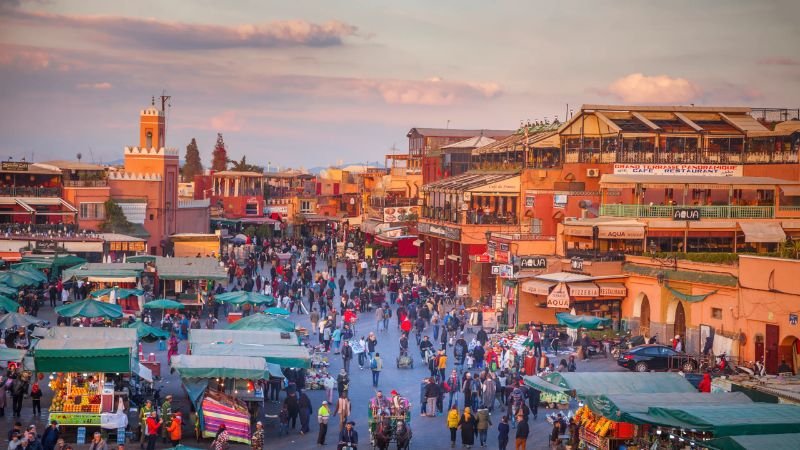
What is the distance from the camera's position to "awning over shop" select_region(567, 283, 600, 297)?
3834cm

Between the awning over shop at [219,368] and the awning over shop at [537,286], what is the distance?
49.5 ft

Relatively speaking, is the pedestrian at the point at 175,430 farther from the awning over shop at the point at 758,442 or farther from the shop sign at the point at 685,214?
the shop sign at the point at 685,214

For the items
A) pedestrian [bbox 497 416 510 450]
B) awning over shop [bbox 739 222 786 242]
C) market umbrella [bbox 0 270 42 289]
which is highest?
awning over shop [bbox 739 222 786 242]

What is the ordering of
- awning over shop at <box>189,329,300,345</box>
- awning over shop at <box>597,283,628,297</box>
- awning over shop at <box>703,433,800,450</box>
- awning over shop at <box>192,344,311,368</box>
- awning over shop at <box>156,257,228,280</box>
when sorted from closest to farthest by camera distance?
awning over shop at <box>703,433,800,450</box>, awning over shop at <box>192,344,311,368</box>, awning over shop at <box>189,329,300,345</box>, awning over shop at <box>597,283,628,297</box>, awning over shop at <box>156,257,228,280</box>

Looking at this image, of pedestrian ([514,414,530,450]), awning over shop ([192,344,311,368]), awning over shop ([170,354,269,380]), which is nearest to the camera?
pedestrian ([514,414,530,450])

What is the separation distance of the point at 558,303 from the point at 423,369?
5.83m

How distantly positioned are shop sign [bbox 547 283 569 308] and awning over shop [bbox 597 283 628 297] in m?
1.18

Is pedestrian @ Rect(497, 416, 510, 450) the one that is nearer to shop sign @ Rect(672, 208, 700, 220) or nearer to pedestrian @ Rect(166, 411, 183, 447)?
pedestrian @ Rect(166, 411, 183, 447)

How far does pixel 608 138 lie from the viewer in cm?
5122

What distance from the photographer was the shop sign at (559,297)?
1507 inches

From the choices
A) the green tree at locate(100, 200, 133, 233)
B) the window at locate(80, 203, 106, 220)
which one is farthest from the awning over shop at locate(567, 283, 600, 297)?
the window at locate(80, 203, 106, 220)

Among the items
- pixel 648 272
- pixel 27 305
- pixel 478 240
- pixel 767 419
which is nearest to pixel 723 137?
pixel 478 240

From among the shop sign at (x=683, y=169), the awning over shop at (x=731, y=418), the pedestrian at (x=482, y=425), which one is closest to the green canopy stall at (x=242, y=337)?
the pedestrian at (x=482, y=425)

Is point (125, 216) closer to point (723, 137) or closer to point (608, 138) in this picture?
point (608, 138)
